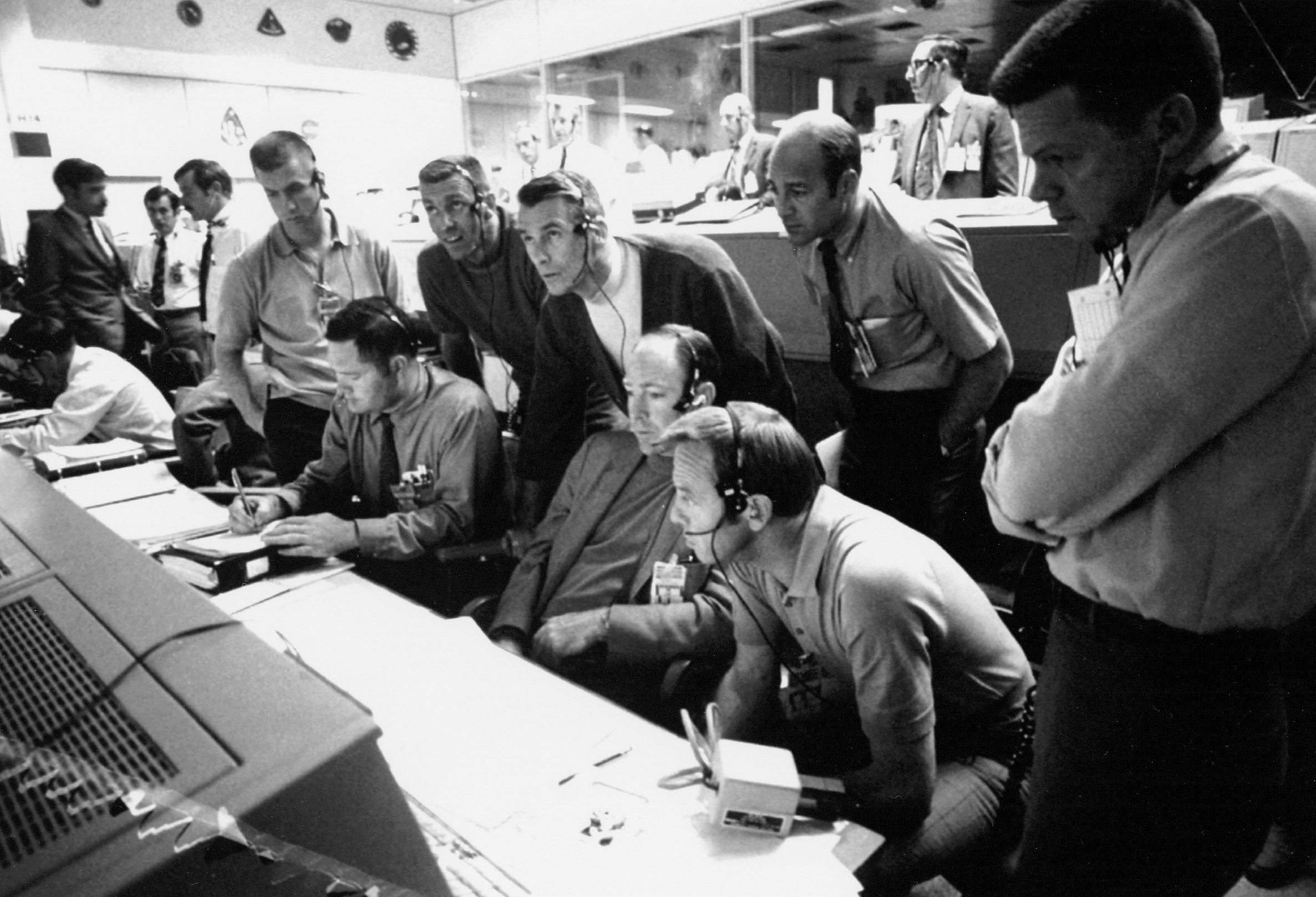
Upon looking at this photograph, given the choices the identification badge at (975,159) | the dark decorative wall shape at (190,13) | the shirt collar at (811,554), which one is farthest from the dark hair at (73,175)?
the shirt collar at (811,554)

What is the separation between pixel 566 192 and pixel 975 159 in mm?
2227

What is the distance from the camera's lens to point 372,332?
2.07 metres

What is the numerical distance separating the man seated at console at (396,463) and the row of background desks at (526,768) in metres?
0.46

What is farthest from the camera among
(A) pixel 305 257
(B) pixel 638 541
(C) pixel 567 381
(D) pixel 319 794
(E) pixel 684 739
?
(A) pixel 305 257

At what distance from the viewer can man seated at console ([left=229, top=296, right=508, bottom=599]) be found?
6.67 ft

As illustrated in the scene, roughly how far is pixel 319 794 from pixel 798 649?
1126 mm

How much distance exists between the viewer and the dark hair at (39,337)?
3.26 metres

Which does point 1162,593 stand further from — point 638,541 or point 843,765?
point 638,541

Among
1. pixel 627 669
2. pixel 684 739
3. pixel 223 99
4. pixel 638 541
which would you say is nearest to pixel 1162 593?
pixel 684 739

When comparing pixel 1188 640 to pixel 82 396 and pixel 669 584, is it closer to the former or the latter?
pixel 669 584

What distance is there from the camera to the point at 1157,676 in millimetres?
865

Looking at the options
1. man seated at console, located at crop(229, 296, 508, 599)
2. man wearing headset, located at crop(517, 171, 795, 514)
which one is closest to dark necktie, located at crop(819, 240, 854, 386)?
man wearing headset, located at crop(517, 171, 795, 514)

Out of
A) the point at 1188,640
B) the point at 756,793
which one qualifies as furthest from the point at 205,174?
the point at 1188,640

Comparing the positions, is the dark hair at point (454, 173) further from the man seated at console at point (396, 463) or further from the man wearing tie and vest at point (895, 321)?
the man wearing tie and vest at point (895, 321)
